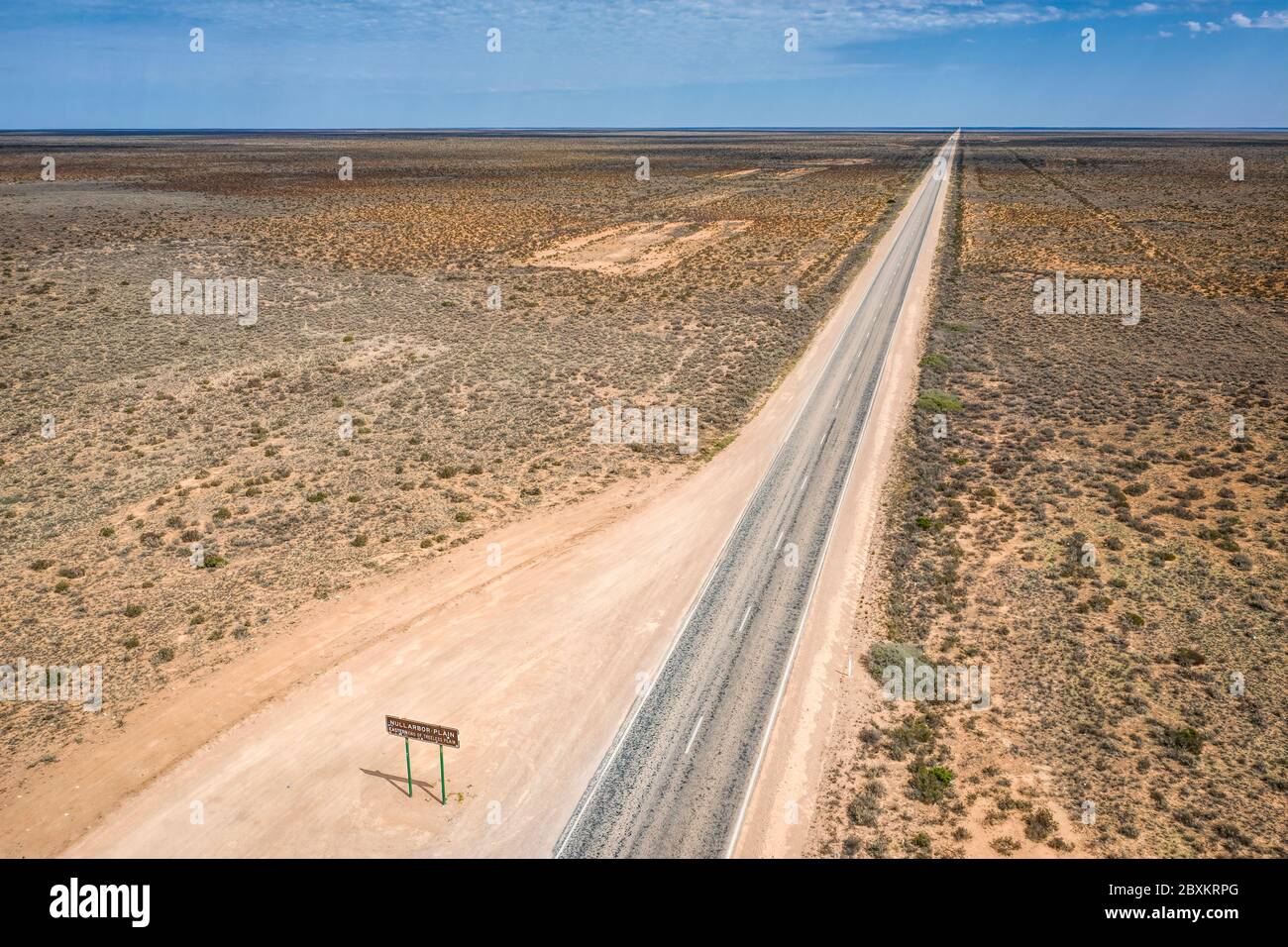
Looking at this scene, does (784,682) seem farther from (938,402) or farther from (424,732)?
(938,402)

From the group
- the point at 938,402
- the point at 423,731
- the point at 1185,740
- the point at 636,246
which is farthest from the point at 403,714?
the point at 636,246

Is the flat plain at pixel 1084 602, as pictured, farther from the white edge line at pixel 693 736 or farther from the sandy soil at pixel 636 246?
the sandy soil at pixel 636 246

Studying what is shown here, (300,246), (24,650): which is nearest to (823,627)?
(24,650)

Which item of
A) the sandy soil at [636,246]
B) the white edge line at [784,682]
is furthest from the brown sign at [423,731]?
the sandy soil at [636,246]

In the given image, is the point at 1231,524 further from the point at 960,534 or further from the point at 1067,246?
the point at 1067,246

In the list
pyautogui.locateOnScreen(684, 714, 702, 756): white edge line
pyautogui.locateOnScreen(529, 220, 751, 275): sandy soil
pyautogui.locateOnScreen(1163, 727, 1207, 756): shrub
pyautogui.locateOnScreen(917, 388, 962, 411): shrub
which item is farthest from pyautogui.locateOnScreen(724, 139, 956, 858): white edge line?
pyautogui.locateOnScreen(529, 220, 751, 275): sandy soil
